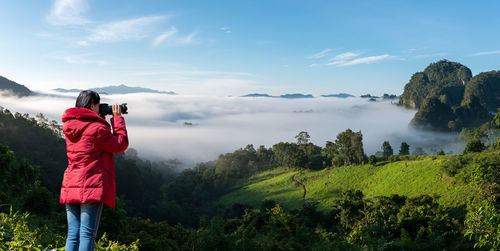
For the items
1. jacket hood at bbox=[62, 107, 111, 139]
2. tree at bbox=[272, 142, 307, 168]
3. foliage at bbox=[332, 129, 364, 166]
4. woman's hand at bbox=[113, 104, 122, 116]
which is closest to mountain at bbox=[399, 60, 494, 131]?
tree at bbox=[272, 142, 307, 168]

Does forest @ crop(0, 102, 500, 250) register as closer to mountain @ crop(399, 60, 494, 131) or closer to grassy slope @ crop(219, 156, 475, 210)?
grassy slope @ crop(219, 156, 475, 210)

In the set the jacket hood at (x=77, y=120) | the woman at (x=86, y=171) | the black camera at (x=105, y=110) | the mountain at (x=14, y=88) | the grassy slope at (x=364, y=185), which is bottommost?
the grassy slope at (x=364, y=185)

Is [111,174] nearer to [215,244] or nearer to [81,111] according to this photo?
[81,111]

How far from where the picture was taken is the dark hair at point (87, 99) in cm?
274

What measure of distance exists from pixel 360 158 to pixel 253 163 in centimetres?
3331

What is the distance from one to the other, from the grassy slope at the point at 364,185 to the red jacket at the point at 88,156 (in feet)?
99.8

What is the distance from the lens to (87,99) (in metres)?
2.77

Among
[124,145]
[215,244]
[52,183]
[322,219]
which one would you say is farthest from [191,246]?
[52,183]

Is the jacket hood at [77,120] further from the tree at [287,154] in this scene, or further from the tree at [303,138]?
the tree at [303,138]

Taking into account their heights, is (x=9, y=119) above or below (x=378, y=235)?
above

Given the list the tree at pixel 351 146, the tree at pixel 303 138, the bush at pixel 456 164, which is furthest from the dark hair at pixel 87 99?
the tree at pixel 303 138

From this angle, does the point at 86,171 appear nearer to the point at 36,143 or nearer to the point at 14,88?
the point at 36,143

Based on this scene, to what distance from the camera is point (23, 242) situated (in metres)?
2.88

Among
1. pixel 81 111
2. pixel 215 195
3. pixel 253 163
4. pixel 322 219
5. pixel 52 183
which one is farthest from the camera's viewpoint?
pixel 253 163
